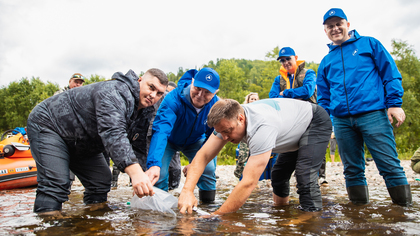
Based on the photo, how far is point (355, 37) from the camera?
3545mm

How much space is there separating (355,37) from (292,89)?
1490mm

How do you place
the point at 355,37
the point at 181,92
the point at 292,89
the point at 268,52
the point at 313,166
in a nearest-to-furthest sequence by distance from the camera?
the point at 313,166, the point at 355,37, the point at 181,92, the point at 292,89, the point at 268,52

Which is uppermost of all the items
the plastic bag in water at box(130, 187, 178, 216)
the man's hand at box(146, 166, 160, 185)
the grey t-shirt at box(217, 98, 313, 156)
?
the grey t-shirt at box(217, 98, 313, 156)

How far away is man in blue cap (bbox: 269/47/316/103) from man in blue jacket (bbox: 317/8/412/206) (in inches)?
42.9

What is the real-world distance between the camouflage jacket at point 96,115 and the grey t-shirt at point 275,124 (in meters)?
1.04

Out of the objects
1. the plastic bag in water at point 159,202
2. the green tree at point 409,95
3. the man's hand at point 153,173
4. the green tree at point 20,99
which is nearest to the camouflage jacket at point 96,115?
the man's hand at point 153,173

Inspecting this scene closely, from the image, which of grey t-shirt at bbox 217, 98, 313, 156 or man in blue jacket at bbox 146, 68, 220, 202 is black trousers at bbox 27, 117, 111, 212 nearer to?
man in blue jacket at bbox 146, 68, 220, 202

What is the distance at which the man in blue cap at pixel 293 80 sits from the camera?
16.0 ft

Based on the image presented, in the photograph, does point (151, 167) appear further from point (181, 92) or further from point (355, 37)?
point (355, 37)

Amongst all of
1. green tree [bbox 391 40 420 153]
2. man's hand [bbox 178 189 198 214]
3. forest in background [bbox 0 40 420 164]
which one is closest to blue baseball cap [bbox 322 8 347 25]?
man's hand [bbox 178 189 198 214]

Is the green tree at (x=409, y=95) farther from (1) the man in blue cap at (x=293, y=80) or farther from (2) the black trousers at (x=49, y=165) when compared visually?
(2) the black trousers at (x=49, y=165)

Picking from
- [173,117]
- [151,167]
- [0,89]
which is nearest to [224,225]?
[151,167]

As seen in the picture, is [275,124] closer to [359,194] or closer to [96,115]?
[359,194]

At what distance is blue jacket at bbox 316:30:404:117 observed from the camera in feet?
10.7
